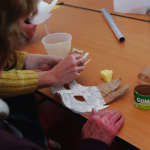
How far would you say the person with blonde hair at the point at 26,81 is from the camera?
17.7 inches

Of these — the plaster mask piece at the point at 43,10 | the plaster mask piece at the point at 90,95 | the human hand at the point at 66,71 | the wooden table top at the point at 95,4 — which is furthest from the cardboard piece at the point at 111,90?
the wooden table top at the point at 95,4

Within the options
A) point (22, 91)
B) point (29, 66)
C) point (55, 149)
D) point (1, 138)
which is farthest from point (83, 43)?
point (1, 138)

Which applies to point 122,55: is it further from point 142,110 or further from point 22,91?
point 22,91

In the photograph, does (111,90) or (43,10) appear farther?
(43,10)

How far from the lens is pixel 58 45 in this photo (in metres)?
1.07

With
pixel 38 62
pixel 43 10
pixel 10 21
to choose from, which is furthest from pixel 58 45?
pixel 10 21

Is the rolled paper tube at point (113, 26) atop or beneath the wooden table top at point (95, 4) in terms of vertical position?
beneath

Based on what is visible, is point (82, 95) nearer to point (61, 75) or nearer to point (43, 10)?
point (61, 75)

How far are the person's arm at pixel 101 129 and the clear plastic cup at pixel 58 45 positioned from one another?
0.50 m

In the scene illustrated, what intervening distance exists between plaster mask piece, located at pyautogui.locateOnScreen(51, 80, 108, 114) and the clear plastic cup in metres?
0.30

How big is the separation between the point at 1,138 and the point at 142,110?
0.51m

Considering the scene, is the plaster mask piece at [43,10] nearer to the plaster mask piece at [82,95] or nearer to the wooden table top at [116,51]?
the wooden table top at [116,51]

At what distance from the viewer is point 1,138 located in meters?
0.44

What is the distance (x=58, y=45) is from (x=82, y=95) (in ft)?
1.27
